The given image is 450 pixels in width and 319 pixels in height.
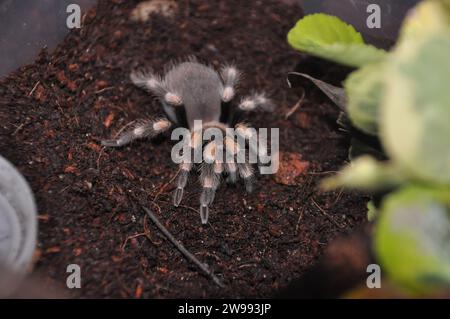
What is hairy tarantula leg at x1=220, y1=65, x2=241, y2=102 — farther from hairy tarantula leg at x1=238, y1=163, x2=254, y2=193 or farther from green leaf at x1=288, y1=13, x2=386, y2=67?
green leaf at x1=288, y1=13, x2=386, y2=67

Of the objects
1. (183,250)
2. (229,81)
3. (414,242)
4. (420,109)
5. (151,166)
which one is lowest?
(414,242)

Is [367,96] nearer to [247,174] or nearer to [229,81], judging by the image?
[247,174]

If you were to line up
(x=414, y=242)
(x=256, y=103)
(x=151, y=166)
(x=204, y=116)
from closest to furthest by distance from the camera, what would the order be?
(x=414, y=242)
(x=151, y=166)
(x=256, y=103)
(x=204, y=116)

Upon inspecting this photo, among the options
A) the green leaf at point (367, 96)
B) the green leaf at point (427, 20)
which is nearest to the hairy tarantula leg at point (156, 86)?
the green leaf at point (367, 96)

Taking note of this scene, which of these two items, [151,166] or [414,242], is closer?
[414,242]

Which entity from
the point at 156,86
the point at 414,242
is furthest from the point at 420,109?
the point at 156,86

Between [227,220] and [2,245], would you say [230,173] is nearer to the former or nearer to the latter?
[227,220]

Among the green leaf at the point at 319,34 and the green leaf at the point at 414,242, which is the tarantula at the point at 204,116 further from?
the green leaf at the point at 414,242
